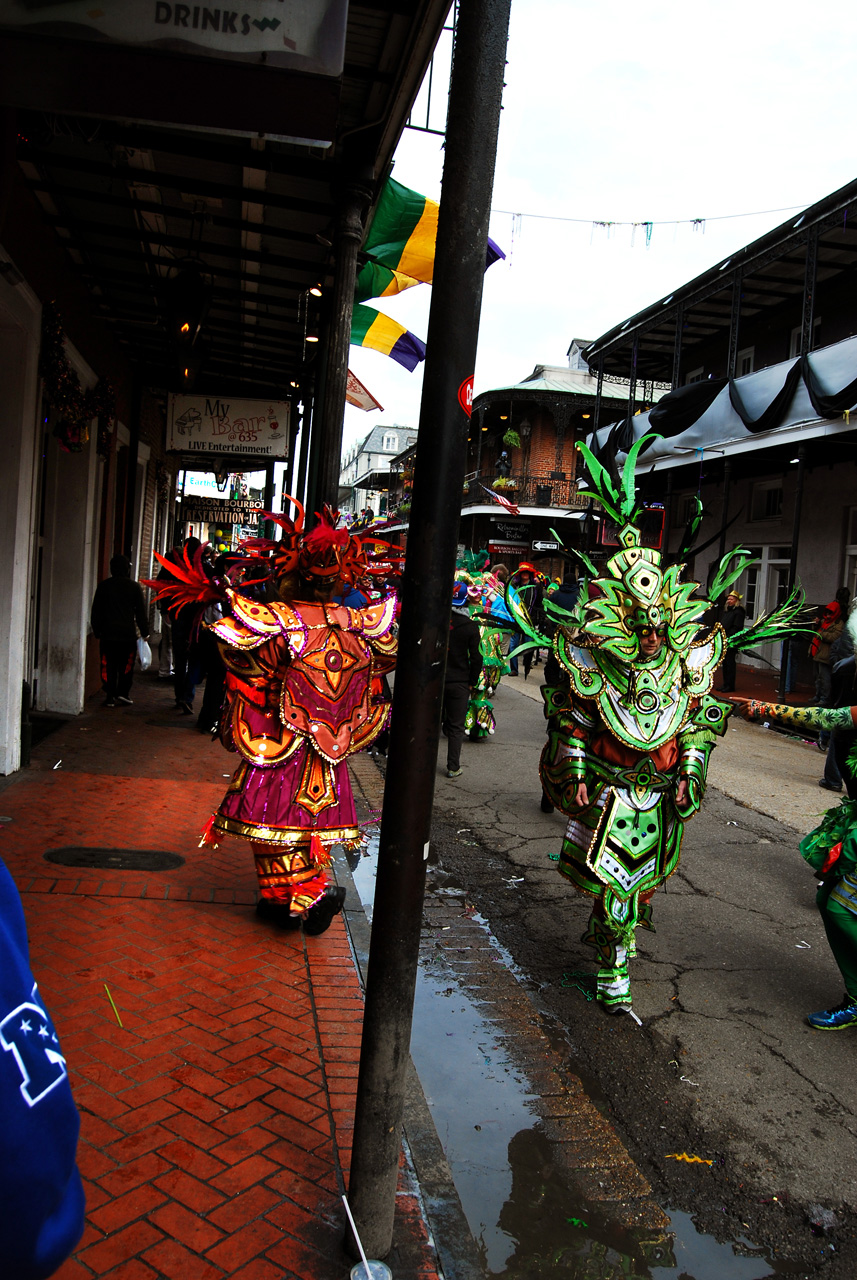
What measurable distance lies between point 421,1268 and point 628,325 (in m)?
20.3

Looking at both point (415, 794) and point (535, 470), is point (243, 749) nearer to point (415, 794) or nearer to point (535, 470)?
point (415, 794)

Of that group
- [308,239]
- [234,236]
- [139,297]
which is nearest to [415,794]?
[308,239]

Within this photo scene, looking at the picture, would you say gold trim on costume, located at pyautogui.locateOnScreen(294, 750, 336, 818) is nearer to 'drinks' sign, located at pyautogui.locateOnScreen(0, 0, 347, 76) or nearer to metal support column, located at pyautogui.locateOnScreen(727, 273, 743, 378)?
'drinks' sign, located at pyautogui.locateOnScreen(0, 0, 347, 76)

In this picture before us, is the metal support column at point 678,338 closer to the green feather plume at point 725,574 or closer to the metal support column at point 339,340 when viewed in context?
the metal support column at point 339,340

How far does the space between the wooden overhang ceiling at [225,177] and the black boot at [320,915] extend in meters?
3.33

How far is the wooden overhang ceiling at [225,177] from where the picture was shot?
318cm

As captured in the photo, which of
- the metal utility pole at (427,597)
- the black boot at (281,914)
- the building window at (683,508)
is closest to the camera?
the metal utility pole at (427,597)

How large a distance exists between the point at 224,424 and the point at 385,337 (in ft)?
7.09

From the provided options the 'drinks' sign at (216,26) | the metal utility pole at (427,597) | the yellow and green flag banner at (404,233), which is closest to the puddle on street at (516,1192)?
the metal utility pole at (427,597)

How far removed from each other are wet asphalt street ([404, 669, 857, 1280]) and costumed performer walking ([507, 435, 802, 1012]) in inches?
15.5

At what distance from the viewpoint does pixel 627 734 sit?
4.16 m

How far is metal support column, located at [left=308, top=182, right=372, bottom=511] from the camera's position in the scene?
6.53 m

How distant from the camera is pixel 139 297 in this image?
9281 millimetres

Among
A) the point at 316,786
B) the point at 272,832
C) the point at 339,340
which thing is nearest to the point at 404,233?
the point at 339,340
